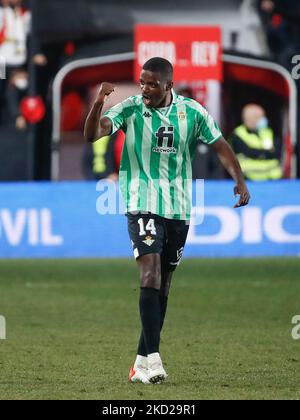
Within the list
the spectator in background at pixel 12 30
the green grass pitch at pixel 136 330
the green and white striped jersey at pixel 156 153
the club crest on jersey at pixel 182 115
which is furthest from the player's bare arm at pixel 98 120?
the spectator in background at pixel 12 30

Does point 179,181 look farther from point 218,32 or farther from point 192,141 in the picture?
point 218,32

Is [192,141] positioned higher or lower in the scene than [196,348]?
higher

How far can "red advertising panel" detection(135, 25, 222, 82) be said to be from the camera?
1909cm

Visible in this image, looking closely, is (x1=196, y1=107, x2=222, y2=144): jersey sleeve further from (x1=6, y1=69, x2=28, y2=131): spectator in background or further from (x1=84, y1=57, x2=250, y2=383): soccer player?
(x1=6, y1=69, x2=28, y2=131): spectator in background

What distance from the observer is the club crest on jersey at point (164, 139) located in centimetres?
848

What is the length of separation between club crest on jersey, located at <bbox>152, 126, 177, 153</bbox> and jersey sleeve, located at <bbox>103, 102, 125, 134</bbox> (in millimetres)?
241

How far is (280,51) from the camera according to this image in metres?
23.1

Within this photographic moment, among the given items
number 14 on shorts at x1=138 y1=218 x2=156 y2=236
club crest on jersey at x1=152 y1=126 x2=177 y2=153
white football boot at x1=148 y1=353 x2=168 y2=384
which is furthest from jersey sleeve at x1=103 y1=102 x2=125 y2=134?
white football boot at x1=148 y1=353 x2=168 y2=384

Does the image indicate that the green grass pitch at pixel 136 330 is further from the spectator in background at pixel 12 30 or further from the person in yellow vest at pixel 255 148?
the spectator in background at pixel 12 30

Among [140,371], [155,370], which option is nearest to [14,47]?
[140,371]

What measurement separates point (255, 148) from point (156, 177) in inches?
429

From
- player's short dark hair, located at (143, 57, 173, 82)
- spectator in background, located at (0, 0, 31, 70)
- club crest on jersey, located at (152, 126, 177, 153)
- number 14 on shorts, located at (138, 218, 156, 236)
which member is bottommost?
number 14 on shorts, located at (138, 218, 156, 236)
